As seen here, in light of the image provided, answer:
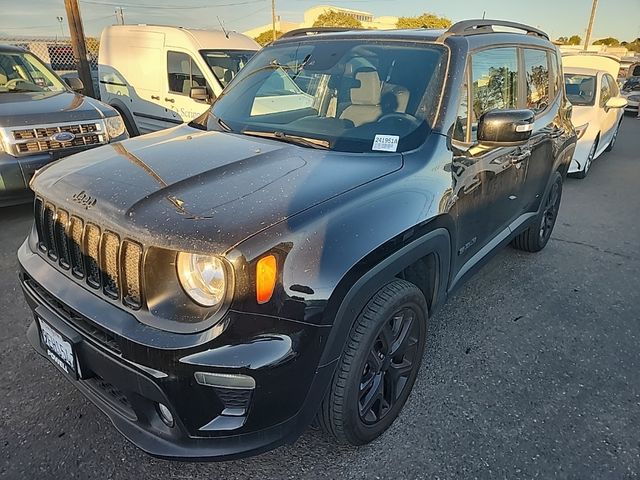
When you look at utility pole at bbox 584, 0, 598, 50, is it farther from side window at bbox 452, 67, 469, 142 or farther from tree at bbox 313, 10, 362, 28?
side window at bbox 452, 67, 469, 142

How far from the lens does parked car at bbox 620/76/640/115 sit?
16797 millimetres

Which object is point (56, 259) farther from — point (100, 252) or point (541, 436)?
point (541, 436)

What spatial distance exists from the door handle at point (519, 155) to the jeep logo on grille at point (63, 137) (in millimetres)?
4294

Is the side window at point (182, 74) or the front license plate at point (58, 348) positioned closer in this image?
the front license plate at point (58, 348)

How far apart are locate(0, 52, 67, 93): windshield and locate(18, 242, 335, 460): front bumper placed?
16.5 feet

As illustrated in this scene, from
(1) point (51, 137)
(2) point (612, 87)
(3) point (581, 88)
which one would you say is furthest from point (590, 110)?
(1) point (51, 137)

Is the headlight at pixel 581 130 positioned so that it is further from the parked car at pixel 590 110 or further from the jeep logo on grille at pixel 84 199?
the jeep logo on grille at pixel 84 199

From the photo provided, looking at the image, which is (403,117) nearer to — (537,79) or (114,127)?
(537,79)

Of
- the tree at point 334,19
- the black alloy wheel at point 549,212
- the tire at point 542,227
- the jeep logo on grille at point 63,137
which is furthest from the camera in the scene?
the tree at point 334,19

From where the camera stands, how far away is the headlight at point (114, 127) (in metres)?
5.33

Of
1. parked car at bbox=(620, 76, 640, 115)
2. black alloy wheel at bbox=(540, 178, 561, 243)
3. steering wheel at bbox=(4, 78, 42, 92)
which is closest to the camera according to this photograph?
black alloy wheel at bbox=(540, 178, 561, 243)

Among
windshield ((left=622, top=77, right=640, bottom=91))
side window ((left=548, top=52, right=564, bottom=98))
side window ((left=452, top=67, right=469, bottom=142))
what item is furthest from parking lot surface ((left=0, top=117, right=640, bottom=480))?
windshield ((left=622, top=77, right=640, bottom=91))

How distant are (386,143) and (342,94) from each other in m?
0.64

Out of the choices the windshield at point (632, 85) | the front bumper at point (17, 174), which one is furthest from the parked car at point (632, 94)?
the front bumper at point (17, 174)
